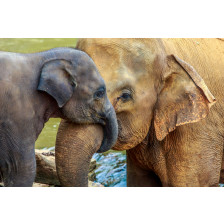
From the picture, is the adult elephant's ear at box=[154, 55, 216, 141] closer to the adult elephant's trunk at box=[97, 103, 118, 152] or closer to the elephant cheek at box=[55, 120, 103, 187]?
the adult elephant's trunk at box=[97, 103, 118, 152]

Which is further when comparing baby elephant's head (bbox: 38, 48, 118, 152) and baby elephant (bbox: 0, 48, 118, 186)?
baby elephant's head (bbox: 38, 48, 118, 152)

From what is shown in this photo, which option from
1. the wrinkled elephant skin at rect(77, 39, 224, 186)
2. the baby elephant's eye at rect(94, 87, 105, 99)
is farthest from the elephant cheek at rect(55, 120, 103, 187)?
the wrinkled elephant skin at rect(77, 39, 224, 186)

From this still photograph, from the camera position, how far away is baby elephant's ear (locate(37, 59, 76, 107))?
406 centimetres

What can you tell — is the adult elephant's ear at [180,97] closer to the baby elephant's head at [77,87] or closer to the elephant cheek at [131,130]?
the elephant cheek at [131,130]

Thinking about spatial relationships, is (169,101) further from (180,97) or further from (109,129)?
(109,129)

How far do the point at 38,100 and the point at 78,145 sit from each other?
41 cm

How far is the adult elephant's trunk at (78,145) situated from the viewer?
14.1 ft

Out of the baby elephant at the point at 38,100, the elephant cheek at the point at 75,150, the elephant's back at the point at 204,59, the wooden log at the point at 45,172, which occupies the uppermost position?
the elephant's back at the point at 204,59

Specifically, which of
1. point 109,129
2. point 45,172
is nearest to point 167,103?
point 109,129

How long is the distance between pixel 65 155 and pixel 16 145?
Answer: 414 millimetres

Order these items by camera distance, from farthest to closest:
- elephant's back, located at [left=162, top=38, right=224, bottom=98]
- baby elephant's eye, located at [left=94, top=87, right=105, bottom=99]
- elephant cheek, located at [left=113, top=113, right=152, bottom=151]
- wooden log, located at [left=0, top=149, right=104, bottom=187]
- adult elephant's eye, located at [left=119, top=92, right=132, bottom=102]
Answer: wooden log, located at [left=0, top=149, right=104, bottom=187] < elephant's back, located at [left=162, top=38, right=224, bottom=98] < elephant cheek, located at [left=113, top=113, right=152, bottom=151] < adult elephant's eye, located at [left=119, top=92, right=132, bottom=102] < baby elephant's eye, located at [left=94, top=87, right=105, bottom=99]

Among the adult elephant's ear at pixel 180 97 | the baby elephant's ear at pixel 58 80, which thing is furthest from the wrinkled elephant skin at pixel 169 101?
the baby elephant's ear at pixel 58 80

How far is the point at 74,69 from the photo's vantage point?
4156mm

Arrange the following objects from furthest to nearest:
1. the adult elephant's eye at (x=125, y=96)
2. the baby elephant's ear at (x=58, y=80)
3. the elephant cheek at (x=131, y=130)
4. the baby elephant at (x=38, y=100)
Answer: the elephant cheek at (x=131, y=130), the adult elephant's eye at (x=125, y=96), the baby elephant's ear at (x=58, y=80), the baby elephant at (x=38, y=100)
